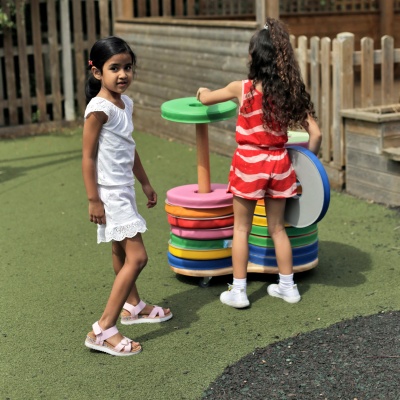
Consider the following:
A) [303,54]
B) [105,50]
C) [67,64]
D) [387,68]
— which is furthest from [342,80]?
[67,64]

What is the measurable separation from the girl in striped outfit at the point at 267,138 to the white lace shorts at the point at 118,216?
79 cm

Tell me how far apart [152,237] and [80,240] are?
0.54 metres

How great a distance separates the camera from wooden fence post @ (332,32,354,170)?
736 cm

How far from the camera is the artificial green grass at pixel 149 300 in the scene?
4051mm

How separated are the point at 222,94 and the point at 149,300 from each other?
1306 mm

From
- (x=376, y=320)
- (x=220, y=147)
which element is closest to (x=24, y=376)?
(x=376, y=320)

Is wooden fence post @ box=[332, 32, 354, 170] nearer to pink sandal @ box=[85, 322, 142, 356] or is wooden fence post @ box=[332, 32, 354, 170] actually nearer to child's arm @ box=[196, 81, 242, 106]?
child's arm @ box=[196, 81, 242, 106]

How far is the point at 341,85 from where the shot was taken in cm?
743

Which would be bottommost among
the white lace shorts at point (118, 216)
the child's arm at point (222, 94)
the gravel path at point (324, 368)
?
the gravel path at point (324, 368)

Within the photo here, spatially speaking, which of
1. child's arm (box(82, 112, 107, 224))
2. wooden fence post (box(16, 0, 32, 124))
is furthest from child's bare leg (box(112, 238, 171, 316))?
wooden fence post (box(16, 0, 32, 124))

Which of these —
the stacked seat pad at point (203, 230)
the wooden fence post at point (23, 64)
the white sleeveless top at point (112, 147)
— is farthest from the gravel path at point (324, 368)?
the wooden fence post at point (23, 64)

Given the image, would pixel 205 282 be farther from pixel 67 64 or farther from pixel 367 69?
pixel 67 64

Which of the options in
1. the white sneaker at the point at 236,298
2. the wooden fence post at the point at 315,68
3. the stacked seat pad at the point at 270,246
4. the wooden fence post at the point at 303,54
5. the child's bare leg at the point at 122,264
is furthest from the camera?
the wooden fence post at the point at 303,54

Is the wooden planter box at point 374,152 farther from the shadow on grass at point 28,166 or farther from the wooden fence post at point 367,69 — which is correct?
the shadow on grass at point 28,166
